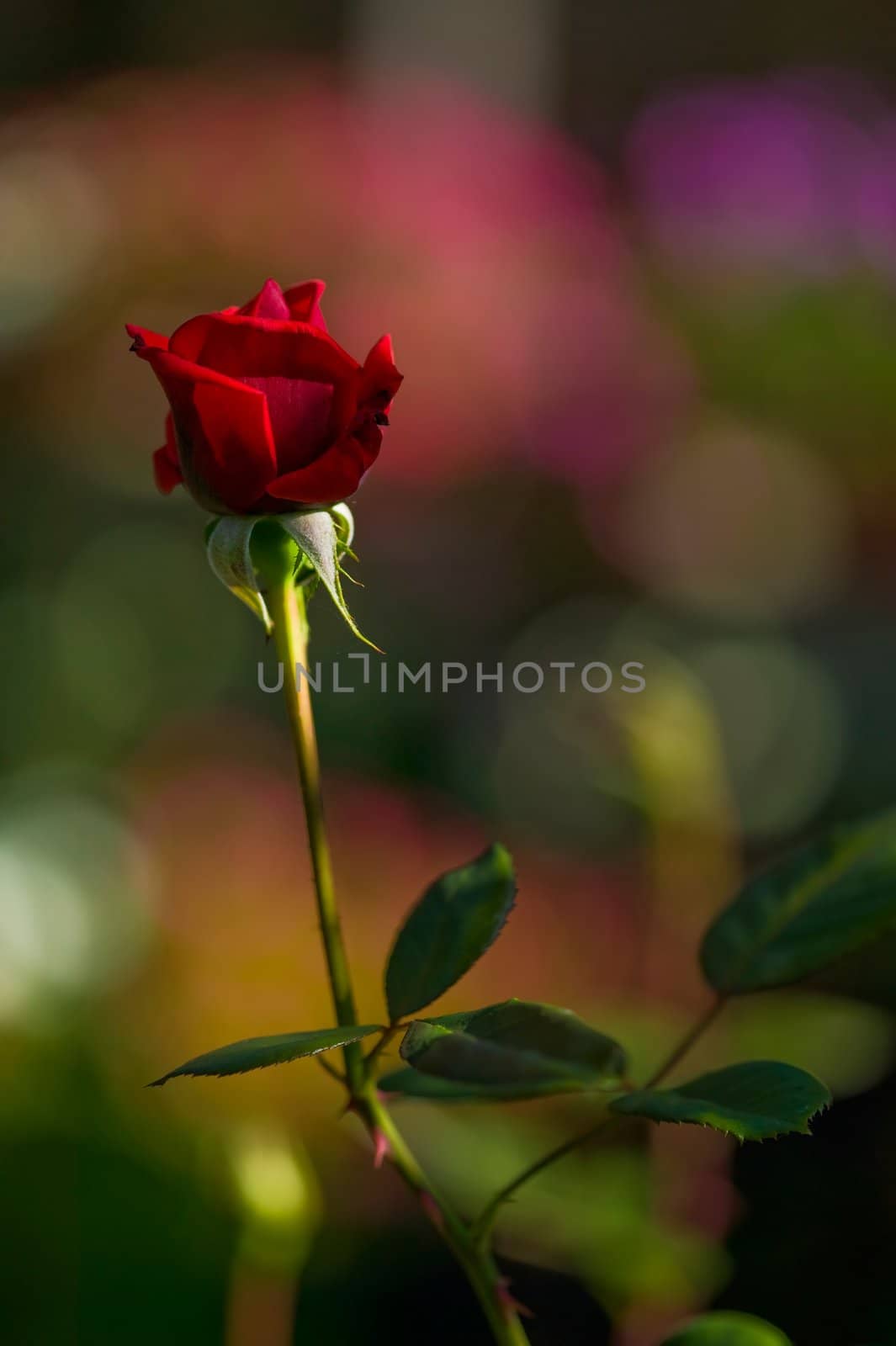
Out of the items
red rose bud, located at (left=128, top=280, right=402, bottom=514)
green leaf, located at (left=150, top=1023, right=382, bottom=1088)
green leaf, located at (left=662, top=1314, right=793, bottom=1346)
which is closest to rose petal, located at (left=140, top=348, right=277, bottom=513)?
red rose bud, located at (left=128, top=280, right=402, bottom=514)

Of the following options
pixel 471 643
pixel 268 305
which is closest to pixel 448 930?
pixel 268 305

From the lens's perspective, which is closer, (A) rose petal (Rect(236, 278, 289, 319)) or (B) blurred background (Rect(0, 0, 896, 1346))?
(A) rose petal (Rect(236, 278, 289, 319))

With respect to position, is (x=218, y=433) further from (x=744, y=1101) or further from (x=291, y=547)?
(x=744, y=1101)

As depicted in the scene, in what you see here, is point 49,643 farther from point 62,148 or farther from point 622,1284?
point 622,1284

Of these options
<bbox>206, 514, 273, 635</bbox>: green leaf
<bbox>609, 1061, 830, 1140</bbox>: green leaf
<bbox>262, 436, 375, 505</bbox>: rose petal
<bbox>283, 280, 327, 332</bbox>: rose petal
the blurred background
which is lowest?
the blurred background

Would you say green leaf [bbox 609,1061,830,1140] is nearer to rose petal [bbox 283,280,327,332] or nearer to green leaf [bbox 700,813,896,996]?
green leaf [bbox 700,813,896,996]

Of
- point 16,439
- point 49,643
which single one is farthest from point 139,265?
point 49,643
